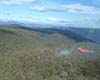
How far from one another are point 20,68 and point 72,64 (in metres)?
24.5

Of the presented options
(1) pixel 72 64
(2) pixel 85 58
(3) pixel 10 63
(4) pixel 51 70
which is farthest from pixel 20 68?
(2) pixel 85 58

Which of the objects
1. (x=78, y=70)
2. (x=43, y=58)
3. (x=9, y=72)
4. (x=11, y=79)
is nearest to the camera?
(x=11, y=79)

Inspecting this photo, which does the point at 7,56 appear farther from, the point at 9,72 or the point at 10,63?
the point at 9,72

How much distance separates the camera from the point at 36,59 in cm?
14012

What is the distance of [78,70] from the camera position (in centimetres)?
12588

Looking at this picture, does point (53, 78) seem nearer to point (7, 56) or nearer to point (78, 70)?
point (78, 70)

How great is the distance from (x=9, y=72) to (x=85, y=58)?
4590 centimetres

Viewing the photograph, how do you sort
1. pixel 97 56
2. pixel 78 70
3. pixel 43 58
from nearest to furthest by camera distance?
1. pixel 78 70
2. pixel 43 58
3. pixel 97 56

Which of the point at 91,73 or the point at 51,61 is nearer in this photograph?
the point at 91,73

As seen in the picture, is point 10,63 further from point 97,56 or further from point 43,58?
point 97,56

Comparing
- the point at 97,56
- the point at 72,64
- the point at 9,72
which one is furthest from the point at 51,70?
the point at 97,56

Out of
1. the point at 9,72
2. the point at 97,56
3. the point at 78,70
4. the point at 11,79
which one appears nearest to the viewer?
the point at 11,79

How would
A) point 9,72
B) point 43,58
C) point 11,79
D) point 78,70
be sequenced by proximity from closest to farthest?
point 11,79, point 9,72, point 78,70, point 43,58

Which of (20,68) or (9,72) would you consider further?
(20,68)
